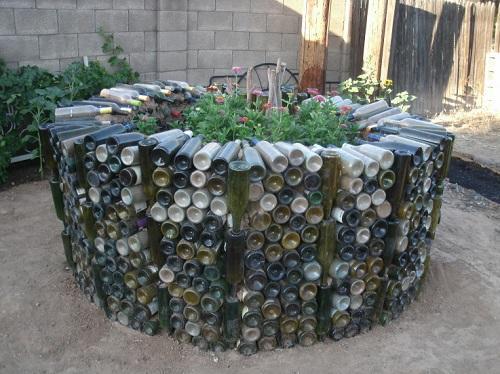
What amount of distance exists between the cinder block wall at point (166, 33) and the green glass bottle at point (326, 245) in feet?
14.4

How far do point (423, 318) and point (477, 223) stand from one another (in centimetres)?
203

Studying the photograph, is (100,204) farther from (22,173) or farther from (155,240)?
(22,173)

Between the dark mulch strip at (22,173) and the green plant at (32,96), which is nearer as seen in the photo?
the green plant at (32,96)

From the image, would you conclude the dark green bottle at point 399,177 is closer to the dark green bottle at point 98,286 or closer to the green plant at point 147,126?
the green plant at point 147,126

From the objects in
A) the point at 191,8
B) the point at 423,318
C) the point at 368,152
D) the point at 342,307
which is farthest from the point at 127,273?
the point at 191,8

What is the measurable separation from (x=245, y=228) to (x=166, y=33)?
4956 mm

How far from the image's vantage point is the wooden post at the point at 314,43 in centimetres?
669

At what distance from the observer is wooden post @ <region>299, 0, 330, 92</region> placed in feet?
22.0

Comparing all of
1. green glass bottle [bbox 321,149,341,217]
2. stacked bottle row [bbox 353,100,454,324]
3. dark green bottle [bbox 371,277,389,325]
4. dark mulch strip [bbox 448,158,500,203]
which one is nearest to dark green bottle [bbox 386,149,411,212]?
stacked bottle row [bbox 353,100,454,324]

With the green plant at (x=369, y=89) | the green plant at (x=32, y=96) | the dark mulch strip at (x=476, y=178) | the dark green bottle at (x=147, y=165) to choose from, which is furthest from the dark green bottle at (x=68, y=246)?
the green plant at (x=369, y=89)

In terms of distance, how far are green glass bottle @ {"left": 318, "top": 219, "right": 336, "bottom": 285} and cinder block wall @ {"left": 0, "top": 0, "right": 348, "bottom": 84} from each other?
4.40m

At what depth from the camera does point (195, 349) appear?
3.10m

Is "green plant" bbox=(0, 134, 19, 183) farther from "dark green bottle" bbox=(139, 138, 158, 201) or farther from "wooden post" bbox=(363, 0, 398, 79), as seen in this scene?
"wooden post" bbox=(363, 0, 398, 79)

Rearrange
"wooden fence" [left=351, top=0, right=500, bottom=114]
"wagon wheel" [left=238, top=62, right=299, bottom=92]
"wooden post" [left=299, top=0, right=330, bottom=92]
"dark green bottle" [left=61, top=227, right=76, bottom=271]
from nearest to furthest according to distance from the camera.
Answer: "dark green bottle" [left=61, top=227, right=76, bottom=271]
"wooden post" [left=299, top=0, right=330, bottom=92]
"wooden fence" [left=351, top=0, right=500, bottom=114]
"wagon wheel" [left=238, top=62, right=299, bottom=92]
